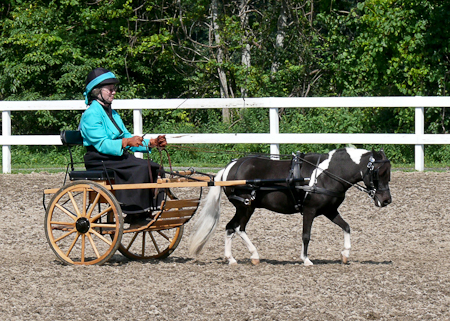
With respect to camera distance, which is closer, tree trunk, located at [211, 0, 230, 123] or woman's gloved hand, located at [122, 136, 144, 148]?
woman's gloved hand, located at [122, 136, 144, 148]

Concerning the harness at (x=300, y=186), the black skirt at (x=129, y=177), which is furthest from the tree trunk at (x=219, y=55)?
the black skirt at (x=129, y=177)

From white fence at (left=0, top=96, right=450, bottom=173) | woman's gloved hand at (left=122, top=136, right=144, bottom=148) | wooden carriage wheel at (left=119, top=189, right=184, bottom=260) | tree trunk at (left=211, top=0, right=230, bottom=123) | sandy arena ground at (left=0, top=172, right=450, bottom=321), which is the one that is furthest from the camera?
tree trunk at (left=211, top=0, right=230, bottom=123)

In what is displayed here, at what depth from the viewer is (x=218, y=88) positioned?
19.0 metres

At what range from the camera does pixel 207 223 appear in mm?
7340

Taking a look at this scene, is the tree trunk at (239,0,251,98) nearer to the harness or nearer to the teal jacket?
the harness

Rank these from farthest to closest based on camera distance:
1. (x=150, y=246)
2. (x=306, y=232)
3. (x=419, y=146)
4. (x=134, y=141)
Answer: (x=419, y=146)
(x=150, y=246)
(x=306, y=232)
(x=134, y=141)

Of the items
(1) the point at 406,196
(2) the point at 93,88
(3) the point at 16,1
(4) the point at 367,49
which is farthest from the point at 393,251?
(3) the point at 16,1

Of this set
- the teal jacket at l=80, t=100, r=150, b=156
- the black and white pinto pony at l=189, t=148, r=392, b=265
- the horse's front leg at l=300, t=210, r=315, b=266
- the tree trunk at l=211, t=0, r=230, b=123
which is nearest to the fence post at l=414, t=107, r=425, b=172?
the black and white pinto pony at l=189, t=148, r=392, b=265

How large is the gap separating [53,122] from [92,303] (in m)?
13.2

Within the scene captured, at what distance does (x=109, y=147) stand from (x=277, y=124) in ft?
20.3

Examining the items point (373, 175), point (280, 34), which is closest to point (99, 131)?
point (373, 175)

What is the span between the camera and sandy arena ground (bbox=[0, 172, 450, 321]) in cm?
536

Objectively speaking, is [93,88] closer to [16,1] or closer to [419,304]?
[419,304]

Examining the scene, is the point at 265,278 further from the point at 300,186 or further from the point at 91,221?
the point at 91,221
